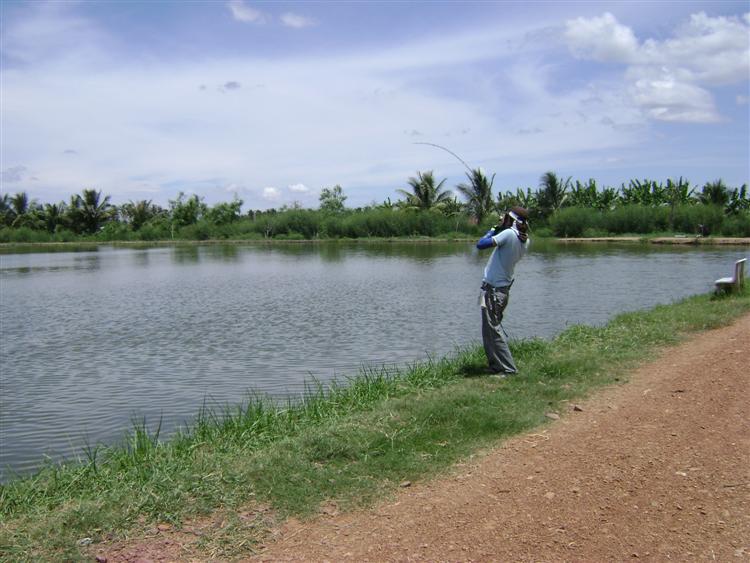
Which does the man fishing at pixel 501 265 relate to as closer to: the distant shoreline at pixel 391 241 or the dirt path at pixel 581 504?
the dirt path at pixel 581 504

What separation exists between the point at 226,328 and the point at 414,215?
53567 millimetres

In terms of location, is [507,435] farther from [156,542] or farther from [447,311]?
[447,311]

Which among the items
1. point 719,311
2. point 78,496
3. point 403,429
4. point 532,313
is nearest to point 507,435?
point 403,429

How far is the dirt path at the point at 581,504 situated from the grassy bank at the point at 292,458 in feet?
1.07

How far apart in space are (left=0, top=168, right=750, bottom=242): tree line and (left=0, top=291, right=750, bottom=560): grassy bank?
3133cm

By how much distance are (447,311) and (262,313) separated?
5.15 meters

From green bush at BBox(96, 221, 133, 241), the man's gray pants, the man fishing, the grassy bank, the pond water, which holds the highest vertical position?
green bush at BBox(96, 221, 133, 241)

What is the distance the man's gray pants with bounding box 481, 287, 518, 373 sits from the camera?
306 inches

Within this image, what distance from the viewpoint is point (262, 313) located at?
19125mm

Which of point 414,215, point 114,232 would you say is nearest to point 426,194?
point 414,215

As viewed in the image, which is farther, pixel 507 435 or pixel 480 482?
pixel 507 435

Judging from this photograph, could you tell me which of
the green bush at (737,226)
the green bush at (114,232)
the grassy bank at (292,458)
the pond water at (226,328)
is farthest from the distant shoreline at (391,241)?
the grassy bank at (292,458)

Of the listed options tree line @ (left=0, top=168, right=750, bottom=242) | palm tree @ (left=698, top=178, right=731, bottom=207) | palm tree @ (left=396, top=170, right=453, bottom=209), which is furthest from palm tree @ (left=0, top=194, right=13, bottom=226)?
palm tree @ (left=698, top=178, right=731, bottom=207)

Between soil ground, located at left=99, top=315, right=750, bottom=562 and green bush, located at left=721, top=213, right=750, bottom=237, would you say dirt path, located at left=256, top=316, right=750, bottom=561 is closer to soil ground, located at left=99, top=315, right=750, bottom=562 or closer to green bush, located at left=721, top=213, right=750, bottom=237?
soil ground, located at left=99, top=315, right=750, bottom=562
